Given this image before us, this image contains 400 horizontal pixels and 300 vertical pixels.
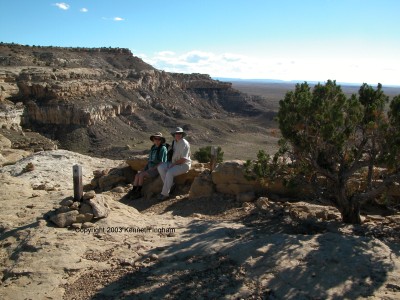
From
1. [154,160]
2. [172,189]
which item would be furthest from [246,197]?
[154,160]

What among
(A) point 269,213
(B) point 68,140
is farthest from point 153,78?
(A) point 269,213

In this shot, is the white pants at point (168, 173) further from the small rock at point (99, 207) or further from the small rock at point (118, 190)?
the small rock at point (99, 207)

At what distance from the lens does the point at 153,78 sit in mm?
64188

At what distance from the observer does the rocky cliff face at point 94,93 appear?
38.3 metres

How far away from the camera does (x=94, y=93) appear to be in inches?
1821

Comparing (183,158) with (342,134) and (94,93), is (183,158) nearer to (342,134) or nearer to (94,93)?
(342,134)

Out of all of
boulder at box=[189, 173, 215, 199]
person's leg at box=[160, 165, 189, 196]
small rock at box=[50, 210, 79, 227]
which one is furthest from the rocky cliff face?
small rock at box=[50, 210, 79, 227]

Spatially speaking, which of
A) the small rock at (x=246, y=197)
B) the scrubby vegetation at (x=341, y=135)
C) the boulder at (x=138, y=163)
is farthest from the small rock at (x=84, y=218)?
the boulder at (x=138, y=163)

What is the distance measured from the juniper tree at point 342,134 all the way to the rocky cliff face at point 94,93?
31.6 m

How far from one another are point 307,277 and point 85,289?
277 cm

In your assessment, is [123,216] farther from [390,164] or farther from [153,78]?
[153,78]

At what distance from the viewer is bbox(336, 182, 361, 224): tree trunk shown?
6793mm

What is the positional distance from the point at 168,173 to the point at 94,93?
39620 mm

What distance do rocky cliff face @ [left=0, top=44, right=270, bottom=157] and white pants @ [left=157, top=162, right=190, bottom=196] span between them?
92.3ft
